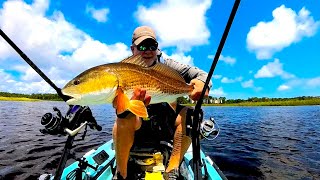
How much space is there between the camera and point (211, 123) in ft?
19.4

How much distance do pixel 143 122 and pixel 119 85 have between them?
6.84 ft

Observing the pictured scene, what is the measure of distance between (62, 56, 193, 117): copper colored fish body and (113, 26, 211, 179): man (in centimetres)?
77

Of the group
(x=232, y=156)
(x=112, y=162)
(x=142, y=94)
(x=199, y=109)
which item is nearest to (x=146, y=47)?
(x=199, y=109)

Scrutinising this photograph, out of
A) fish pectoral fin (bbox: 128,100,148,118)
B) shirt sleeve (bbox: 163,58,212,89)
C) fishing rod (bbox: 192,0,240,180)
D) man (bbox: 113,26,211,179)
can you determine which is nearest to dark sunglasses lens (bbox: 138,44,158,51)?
man (bbox: 113,26,211,179)

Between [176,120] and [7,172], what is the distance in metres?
6.05

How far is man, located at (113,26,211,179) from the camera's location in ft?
14.4

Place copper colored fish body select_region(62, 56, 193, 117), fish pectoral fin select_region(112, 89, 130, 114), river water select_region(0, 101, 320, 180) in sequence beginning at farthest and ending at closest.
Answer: river water select_region(0, 101, 320, 180)
fish pectoral fin select_region(112, 89, 130, 114)
copper colored fish body select_region(62, 56, 193, 117)

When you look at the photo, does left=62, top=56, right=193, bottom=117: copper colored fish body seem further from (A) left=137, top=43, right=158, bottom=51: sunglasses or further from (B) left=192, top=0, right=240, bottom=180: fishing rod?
(A) left=137, top=43, right=158, bottom=51: sunglasses

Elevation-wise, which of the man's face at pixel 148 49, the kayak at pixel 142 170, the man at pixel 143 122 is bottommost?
the kayak at pixel 142 170

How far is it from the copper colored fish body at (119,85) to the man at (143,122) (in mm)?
771

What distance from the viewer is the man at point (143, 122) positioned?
4.39m

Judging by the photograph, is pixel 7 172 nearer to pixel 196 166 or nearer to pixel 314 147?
pixel 196 166

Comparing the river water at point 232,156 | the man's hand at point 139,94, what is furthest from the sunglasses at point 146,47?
the river water at point 232,156

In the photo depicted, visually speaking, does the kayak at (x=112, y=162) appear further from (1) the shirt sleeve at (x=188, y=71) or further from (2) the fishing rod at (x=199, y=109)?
(1) the shirt sleeve at (x=188, y=71)
